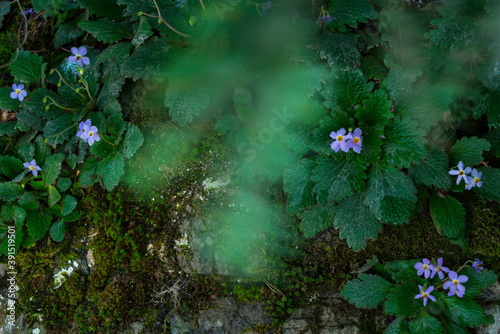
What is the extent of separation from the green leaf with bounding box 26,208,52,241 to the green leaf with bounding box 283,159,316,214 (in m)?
1.95

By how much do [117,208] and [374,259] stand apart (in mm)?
1954

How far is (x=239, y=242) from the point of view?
2.55 meters

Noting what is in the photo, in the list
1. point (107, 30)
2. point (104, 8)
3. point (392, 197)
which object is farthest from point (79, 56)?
point (392, 197)

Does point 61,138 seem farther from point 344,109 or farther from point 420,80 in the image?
point 420,80

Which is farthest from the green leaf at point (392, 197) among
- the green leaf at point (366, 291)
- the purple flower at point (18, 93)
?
the purple flower at point (18, 93)

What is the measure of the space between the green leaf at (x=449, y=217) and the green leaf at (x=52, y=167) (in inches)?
112

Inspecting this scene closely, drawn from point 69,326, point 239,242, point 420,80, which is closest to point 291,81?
point 420,80

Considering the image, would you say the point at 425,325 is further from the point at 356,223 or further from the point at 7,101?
the point at 7,101

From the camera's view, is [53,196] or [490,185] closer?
[490,185]

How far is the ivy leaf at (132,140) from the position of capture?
2613mm

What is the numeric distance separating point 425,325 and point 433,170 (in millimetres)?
1019

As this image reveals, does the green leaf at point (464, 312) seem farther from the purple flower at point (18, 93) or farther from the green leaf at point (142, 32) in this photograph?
the purple flower at point (18, 93)

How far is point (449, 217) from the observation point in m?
2.31

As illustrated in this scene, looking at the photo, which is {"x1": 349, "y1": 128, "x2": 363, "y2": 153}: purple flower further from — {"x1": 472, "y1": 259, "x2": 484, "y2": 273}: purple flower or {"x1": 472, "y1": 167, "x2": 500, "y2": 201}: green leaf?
{"x1": 472, "y1": 259, "x2": 484, "y2": 273}: purple flower
